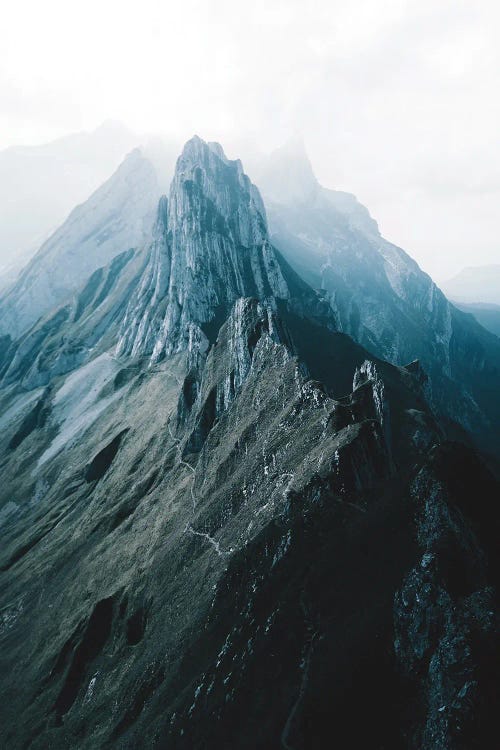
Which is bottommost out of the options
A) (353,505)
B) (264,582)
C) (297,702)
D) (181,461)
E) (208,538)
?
(297,702)

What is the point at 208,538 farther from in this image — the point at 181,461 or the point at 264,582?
the point at 181,461

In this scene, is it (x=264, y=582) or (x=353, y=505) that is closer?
(x=264, y=582)

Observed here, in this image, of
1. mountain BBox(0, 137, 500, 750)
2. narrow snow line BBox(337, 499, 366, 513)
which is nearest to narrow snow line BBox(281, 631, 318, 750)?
mountain BBox(0, 137, 500, 750)

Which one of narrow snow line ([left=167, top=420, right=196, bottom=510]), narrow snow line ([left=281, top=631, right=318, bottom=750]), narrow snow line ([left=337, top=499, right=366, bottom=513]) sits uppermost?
narrow snow line ([left=167, top=420, right=196, bottom=510])

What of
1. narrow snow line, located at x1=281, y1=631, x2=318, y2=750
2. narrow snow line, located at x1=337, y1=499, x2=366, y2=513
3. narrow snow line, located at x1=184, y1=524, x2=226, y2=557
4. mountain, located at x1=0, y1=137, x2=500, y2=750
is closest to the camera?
mountain, located at x1=0, y1=137, x2=500, y2=750

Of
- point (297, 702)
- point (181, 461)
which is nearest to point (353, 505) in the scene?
point (297, 702)

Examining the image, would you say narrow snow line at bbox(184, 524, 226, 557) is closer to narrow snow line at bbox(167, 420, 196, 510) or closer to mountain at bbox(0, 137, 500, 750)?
mountain at bbox(0, 137, 500, 750)

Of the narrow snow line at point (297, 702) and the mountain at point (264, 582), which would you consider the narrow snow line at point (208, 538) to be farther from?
the narrow snow line at point (297, 702)

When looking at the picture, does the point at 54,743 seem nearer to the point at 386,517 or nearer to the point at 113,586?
the point at 113,586
